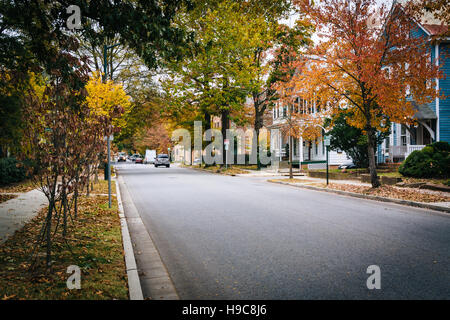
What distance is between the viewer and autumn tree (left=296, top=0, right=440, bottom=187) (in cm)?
1431

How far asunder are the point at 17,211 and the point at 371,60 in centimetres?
1352

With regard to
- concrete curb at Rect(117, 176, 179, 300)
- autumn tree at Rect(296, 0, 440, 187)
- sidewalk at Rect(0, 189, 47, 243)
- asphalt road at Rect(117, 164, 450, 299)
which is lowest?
concrete curb at Rect(117, 176, 179, 300)

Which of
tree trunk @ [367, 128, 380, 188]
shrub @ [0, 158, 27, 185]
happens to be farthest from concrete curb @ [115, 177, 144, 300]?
shrub @ [0, 158, 27, 185]

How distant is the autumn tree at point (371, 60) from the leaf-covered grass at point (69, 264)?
1165cm

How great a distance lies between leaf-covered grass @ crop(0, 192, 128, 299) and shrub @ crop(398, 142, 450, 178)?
15.5m

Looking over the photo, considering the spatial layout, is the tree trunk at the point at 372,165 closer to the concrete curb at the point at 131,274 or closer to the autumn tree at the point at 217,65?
the concrete curb at the point at 131,274

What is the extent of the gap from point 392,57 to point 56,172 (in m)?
13.8

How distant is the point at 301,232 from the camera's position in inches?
312

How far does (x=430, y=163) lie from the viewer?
17734mm

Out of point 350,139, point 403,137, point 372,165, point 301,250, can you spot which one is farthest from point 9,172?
point 403,137

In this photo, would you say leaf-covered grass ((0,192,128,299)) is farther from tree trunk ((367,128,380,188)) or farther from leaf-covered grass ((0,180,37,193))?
tree trunk ((367,128,380,188))

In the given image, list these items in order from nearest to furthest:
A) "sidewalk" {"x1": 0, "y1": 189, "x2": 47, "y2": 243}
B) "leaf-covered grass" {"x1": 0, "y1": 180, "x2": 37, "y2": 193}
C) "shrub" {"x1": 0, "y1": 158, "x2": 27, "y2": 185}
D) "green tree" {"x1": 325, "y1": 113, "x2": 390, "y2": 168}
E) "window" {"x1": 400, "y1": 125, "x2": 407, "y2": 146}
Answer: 1. "sidewalk" {"x1": 0, "y1": 189, "x2": 47, "y2": 243}
2. "leaf-covered grass" {"x1": 0, "y1": 180, "x2": 37, "y2": 193}
3. "shrub" {"x1": 0, "y1": 158, "x2": 27, "y2": 185}
4. "green tree" {"x1": 325, "y1": 113, "x2": 390, "y2": 168}
5. "window" {"x1": 400, "y1": 125, "x2": 407, "y2": 146}

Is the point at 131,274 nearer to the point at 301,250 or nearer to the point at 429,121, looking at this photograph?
the point at 301,250

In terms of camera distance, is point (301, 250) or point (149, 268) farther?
point (301, 250)
